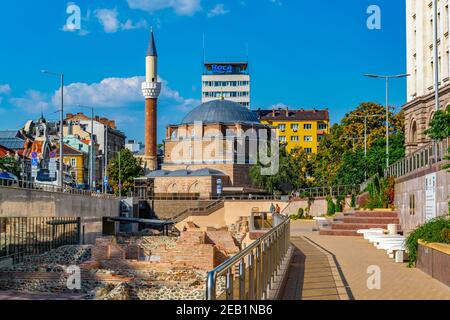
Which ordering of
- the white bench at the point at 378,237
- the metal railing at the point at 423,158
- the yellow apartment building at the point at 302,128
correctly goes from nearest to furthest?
the white bench at the point at 378,237
the metal railing at the point at 423,158
the yellow apartment building at the point at 302,128

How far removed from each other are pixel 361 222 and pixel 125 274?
11356 millimetres

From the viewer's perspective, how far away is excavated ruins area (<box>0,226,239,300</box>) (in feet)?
86.0

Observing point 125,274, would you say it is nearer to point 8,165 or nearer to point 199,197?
point 8,165

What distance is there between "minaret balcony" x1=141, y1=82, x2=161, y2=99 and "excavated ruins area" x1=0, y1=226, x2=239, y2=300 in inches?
2344

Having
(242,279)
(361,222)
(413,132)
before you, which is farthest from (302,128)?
(242,279)

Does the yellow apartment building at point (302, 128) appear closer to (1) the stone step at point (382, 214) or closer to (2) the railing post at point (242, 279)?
(1) the stone step at point (382, 214)

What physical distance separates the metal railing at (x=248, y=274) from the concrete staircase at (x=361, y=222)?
18.7 meters

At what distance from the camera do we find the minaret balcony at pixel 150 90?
100188mm

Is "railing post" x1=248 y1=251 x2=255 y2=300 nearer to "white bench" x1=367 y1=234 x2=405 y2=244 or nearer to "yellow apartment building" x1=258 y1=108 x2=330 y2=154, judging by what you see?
Result: "white bench" x1=367 y1=234 x2=405 y2=244

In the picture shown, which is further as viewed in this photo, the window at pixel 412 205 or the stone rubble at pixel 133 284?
the window at pixel 412 205

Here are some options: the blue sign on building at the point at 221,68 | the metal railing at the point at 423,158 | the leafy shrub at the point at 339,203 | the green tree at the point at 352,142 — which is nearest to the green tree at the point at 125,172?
the green tree at the point at 352,142
